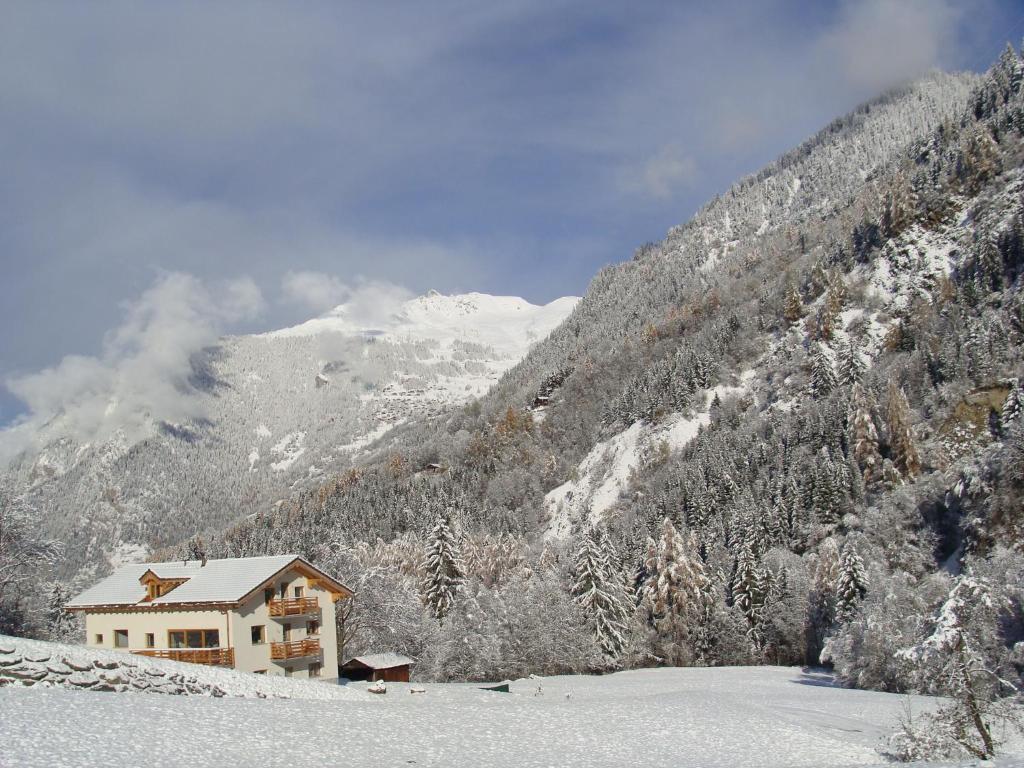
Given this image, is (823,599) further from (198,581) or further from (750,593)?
(198,581)

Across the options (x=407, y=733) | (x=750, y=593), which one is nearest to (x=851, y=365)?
(x=750, y=593)

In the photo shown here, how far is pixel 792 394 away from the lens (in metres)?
138

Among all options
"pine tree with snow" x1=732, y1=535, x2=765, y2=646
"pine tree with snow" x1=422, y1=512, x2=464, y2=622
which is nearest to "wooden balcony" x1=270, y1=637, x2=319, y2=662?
"pine tree with snow" x1=422, y1=512, x2=464, y2=622

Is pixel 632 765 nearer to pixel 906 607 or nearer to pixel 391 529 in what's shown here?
pixel 906 607

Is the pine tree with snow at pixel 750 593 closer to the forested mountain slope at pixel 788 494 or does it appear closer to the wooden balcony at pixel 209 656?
the forested mountain slope at pixel 788 494

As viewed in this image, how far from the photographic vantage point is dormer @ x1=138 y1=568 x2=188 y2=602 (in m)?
Answer: 45.1

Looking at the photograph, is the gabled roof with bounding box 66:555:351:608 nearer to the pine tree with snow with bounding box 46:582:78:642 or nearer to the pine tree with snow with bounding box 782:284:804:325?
the pine tree with snow with bounding box 46:582:78:642

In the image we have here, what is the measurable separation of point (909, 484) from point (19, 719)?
9373 centimetres

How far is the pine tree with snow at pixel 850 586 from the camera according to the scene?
6850 centimetres

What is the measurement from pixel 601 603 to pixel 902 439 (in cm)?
4658

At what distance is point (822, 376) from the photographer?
129 m

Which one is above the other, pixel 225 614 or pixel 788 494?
pixel 788 494

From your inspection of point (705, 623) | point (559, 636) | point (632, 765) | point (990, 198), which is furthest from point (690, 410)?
point (632, 765)

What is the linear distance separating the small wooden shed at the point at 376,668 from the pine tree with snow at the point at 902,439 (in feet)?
227
